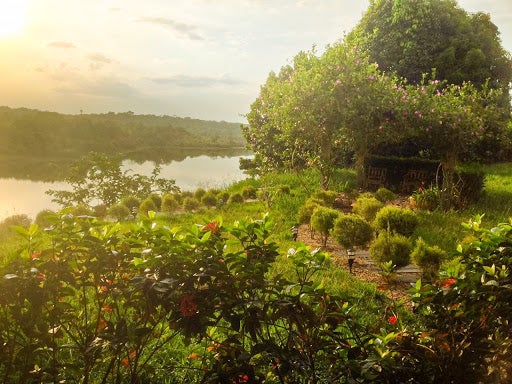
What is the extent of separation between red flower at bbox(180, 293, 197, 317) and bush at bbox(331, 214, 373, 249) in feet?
18.9

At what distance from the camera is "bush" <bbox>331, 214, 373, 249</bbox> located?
295 inches

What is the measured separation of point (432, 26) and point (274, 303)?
2338cm

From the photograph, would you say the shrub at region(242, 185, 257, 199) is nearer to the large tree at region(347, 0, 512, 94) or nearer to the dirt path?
the dirt path

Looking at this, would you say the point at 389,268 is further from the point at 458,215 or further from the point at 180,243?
the point at 458,215

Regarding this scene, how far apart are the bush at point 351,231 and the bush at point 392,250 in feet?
2.55

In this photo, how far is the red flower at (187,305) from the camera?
209 cm

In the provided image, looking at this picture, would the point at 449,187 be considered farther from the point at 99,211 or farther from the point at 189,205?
the point at 99,211

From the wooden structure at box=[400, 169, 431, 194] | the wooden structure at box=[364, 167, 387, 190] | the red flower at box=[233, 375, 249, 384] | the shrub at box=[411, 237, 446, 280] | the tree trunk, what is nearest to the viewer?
the red flower at box=[233, 375, 249, 384]

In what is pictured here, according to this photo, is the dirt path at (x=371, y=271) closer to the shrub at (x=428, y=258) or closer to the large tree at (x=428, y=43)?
the shrub at (x=428, y=258)

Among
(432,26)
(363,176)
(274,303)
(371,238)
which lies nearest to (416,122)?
(363,176)

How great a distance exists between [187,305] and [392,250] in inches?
201

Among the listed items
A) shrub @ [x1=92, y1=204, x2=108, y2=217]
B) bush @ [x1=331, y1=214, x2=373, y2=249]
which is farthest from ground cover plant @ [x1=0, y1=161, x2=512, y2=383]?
shrub @ [x1=92, y1=204, x2=108, y2=217]

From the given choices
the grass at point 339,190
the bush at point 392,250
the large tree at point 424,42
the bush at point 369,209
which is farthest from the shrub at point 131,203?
the large tree at point 424,42

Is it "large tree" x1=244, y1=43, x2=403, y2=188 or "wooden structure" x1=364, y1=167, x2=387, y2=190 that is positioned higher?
"large tree" x1=244, y1=43, x2=403, y2=188
